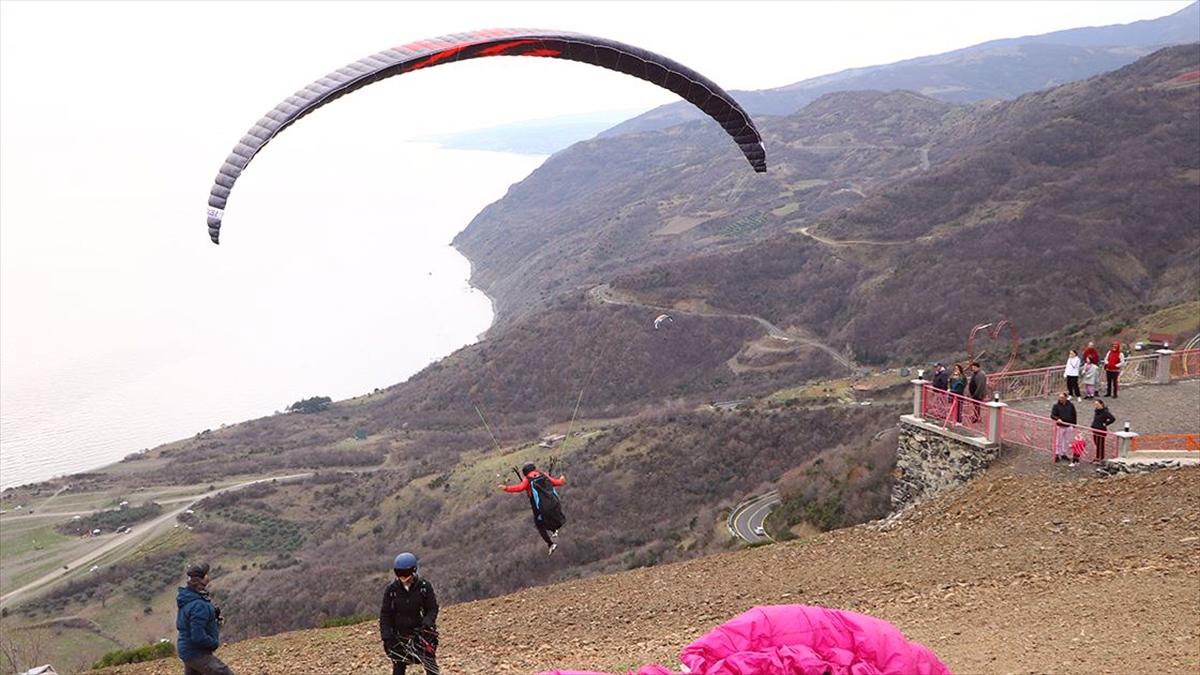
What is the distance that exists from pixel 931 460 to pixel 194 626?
42.6 ft

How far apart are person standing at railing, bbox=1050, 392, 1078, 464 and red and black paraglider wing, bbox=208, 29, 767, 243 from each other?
6681 mm

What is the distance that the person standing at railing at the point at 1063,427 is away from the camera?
13.2m

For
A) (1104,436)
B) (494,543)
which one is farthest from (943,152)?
(1104,436)

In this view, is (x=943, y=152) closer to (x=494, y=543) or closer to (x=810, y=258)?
(x=810, y=258)

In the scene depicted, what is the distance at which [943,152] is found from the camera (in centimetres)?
12738

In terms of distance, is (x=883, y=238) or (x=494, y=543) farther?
(x=883, y=238)

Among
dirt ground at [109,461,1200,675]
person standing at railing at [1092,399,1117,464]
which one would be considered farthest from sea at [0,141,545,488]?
person standing at railing at [1092,399,1117,464]

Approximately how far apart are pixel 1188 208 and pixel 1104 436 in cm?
6447

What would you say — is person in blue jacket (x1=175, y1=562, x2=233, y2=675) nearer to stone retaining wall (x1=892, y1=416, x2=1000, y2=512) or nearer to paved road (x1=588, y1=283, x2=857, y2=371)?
stone retaining wall (x1=892, y1=416, x2=1000, y2=512)

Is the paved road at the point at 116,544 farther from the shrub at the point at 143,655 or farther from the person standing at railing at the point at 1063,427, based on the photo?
the person standing at railing at the point at 1063,427

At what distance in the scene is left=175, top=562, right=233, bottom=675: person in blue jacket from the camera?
5.84 metres

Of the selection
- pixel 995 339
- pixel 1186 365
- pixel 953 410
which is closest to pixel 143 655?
pixel 953 410

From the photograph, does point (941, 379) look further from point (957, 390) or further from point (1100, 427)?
point (1100, 427)

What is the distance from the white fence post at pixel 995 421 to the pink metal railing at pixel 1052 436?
0.51ft
